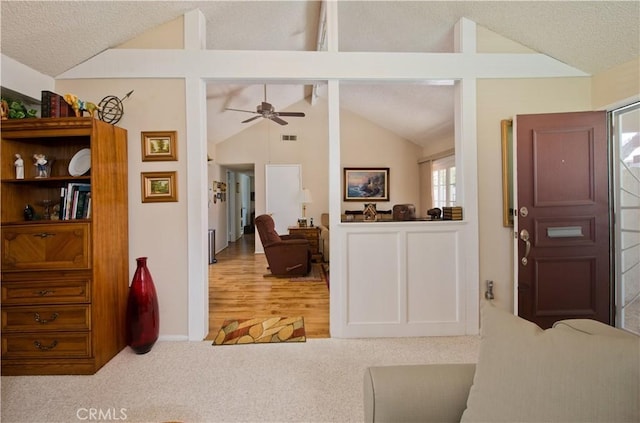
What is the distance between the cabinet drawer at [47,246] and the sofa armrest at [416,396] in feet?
6.98

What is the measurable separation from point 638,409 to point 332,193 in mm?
2114

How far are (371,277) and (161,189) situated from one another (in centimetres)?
195

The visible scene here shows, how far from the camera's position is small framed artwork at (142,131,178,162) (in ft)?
8.32

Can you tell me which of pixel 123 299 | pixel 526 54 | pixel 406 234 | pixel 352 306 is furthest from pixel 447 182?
pixel 123 299

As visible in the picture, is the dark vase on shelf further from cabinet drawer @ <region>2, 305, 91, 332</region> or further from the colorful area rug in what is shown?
the colorful area rug

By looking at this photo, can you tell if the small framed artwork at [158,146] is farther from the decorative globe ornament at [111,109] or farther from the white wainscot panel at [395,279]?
the white wainscot panel at [395,279]

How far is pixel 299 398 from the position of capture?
1.81 metres

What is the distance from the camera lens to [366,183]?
6.93 metres

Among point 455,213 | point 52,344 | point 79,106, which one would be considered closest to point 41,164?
point 79,106

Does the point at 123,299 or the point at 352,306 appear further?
the point at 352,306

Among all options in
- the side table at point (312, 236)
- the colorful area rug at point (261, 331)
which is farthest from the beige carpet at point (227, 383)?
the side table at point (312, 236)

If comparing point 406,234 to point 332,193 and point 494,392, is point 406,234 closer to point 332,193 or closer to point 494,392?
point 332,193

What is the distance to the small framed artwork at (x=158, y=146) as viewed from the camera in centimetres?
254

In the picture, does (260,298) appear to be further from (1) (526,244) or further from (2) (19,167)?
(1) (526,244)
